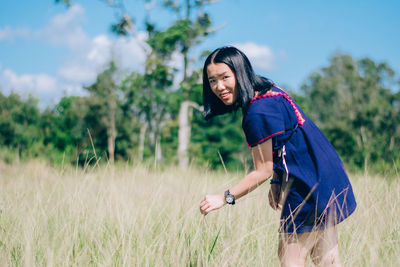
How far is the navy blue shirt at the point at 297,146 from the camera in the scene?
1455 millimetres

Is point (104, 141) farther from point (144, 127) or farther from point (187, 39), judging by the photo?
point (187, 39)

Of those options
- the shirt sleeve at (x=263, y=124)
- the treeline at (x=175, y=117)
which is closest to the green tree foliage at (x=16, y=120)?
the treeline at (x=175, y=117)

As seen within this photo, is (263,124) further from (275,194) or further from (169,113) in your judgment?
(169,113)

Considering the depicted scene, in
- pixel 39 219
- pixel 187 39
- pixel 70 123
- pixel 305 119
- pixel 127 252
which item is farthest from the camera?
pixel 70 123

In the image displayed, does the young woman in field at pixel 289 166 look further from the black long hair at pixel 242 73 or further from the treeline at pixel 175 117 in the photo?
the treeline at pixel 175 117

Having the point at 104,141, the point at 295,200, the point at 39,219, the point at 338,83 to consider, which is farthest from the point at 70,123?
the point at 338,83

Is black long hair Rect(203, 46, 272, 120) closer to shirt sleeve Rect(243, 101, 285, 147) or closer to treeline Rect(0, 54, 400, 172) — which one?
shirt sleeve Rect(243, 101, 285, 147)

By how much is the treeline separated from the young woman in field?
1060cm

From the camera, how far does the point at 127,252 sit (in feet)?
5.85

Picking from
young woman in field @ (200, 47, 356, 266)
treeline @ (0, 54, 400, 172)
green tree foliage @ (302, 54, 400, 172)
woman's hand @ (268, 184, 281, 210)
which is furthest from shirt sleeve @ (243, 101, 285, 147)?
treeline @ (0, 54, 400, 172)

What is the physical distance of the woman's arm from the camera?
4.80 feet

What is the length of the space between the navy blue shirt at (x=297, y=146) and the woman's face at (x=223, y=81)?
0.17m

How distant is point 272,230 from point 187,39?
15185 millimetres

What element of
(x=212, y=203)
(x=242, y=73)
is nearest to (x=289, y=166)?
(x=212, y=203)
